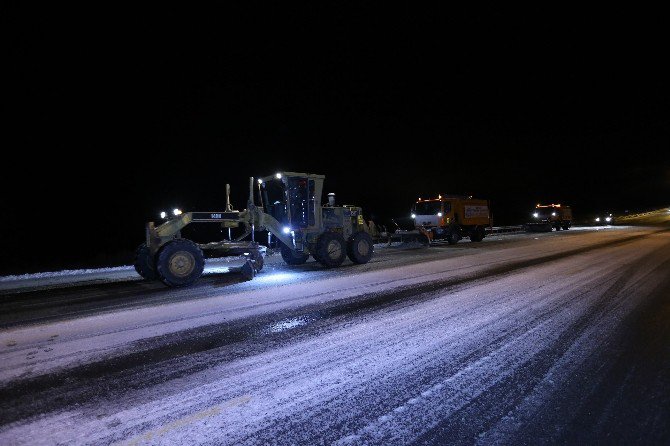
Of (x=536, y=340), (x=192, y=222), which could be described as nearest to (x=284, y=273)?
(x=192, y=222)

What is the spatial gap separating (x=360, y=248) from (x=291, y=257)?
2269 millimetres

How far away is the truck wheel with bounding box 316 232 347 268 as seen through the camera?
13039mm

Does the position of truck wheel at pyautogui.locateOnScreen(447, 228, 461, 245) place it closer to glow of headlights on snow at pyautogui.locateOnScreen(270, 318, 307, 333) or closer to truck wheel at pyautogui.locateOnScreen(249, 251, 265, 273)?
truck wheel at pyautogui.locateOnScreen(249, 251, 265, 273)

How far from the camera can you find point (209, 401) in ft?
12.5

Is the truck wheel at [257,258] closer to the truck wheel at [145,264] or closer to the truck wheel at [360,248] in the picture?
the truck wheel at [145,264]

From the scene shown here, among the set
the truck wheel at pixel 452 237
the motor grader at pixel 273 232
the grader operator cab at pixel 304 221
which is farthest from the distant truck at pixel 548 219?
the grader operator cab at pixel 304 221

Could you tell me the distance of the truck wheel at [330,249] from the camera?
13039mm

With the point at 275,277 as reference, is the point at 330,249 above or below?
above

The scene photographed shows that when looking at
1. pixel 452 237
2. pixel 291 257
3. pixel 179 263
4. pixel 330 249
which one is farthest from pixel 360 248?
pixel 452 237

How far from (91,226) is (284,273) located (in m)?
53.0

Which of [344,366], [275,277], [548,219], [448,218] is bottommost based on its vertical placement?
[344,366]

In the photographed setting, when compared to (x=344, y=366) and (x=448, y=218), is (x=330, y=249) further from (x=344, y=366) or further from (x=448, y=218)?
(x=448, y=218)

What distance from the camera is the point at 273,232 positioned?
12.7 meters

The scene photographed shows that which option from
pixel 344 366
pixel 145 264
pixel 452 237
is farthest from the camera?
pixel 452 237
